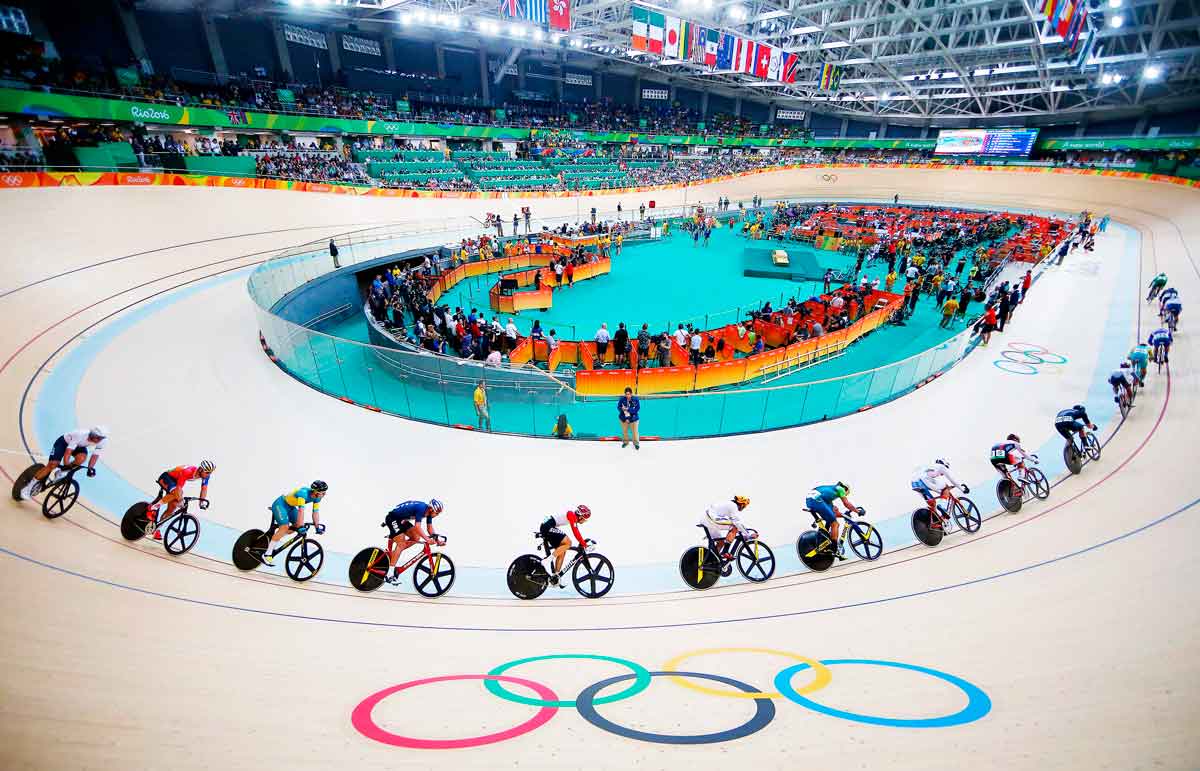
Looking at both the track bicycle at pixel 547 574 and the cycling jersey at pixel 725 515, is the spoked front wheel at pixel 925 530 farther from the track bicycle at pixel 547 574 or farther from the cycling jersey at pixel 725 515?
the track bicycle at pixel 547 574

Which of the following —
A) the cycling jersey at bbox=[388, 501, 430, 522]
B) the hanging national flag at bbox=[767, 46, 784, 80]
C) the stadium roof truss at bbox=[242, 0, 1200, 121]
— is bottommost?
the cycling jersey at bbox=[388, 501, 430, 522]

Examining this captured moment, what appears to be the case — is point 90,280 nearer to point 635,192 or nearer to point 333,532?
point 333,532

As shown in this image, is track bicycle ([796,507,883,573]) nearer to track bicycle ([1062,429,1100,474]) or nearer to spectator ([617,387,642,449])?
spectator ([617,387,642,449])

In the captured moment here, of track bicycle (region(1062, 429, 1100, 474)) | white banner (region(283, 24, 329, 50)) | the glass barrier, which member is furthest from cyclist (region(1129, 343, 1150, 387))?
white banner (region(283, 24, 329, 50))

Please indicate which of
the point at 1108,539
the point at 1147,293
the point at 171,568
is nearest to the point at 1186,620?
the point at 1108,539

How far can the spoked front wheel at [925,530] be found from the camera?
5.50m

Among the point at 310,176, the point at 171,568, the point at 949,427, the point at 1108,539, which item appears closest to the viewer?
the point at 171,568

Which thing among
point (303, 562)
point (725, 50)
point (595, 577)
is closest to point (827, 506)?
point (595, 577)

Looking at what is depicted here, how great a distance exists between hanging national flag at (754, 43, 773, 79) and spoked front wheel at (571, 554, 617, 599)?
34.8 meters

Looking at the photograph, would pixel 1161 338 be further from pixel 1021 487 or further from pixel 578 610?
pixel 578 610

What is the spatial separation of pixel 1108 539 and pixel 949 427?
9.54 ft

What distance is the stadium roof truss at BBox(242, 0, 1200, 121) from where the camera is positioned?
2789 cm

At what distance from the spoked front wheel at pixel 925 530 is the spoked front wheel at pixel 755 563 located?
1.87m

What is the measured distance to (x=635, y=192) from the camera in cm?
3503
